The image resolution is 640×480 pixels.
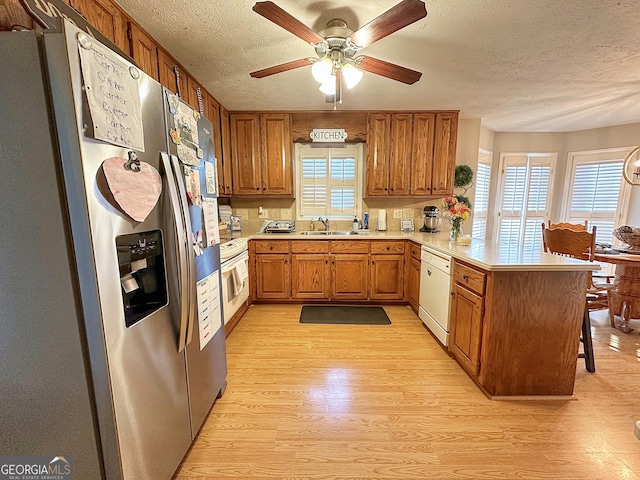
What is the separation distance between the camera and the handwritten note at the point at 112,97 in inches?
31.7

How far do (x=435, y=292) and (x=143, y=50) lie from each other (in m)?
2.99

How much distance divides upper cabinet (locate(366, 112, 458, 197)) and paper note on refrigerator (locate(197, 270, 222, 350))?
244cm

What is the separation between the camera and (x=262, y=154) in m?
3.42

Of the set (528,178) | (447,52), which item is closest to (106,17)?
(447,52)

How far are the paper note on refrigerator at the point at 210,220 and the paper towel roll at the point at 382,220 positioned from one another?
2.54 metres

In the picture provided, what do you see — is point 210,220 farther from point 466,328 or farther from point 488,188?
point 488,188

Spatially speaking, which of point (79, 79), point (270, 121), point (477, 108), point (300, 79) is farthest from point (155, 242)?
point (477, 108)

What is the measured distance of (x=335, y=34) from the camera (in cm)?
170

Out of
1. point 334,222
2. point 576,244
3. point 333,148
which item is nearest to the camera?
point 576,244

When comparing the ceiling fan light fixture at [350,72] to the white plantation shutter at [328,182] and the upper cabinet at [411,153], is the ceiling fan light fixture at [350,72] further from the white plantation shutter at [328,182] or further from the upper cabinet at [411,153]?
the white plantation shutter at [328,182]

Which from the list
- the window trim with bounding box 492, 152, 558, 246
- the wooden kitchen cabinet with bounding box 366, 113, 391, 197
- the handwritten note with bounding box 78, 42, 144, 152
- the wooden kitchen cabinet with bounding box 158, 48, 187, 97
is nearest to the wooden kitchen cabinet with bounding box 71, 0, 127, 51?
the wooden kitchen cabinet with bounding box 158, 48, 187, 97

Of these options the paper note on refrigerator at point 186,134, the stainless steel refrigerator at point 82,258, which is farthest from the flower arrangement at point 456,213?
the stainless steel refrigerator at point 82,258

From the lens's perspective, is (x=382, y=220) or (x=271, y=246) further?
(x=382, y=220)

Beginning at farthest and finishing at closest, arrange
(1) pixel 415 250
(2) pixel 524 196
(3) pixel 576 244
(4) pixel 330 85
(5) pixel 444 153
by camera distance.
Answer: (2) pixel 524 196
(5) pixel 444 153
(1) pixel 415 250
(3) pixel 576 244
(4) pixel 330 85
